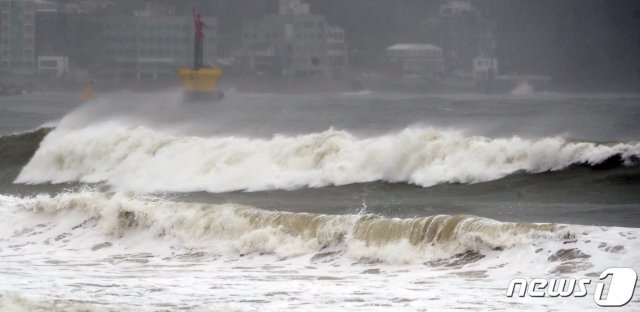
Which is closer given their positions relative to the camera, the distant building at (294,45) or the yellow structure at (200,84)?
the yellow structure at (200,84)

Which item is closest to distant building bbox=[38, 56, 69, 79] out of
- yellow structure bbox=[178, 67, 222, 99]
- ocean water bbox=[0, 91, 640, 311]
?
yellow structure bbox=[178, 67, 222, 99]

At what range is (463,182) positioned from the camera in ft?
86.4

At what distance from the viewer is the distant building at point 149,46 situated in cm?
14875

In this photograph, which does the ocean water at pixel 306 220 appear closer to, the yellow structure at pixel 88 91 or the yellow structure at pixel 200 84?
the yellow structure at pixel 200 84

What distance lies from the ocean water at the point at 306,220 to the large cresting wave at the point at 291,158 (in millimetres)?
53

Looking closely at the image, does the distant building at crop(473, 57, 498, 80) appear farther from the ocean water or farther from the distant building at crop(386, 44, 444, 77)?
the ocean water

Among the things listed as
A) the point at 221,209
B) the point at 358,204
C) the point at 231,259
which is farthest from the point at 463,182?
the point at 231,259

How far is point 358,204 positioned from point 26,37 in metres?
146

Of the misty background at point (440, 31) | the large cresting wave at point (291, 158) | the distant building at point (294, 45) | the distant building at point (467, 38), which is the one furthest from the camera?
the distant building at point (294, 45)

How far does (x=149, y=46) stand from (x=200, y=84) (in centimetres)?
3228

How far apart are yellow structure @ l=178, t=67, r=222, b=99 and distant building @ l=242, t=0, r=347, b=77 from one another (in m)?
24.5

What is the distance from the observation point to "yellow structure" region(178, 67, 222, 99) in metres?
123

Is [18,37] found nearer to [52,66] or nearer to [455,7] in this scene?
[52,66]

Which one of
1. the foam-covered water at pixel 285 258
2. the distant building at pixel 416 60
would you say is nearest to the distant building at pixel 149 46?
the distant building at pixel 416 60
